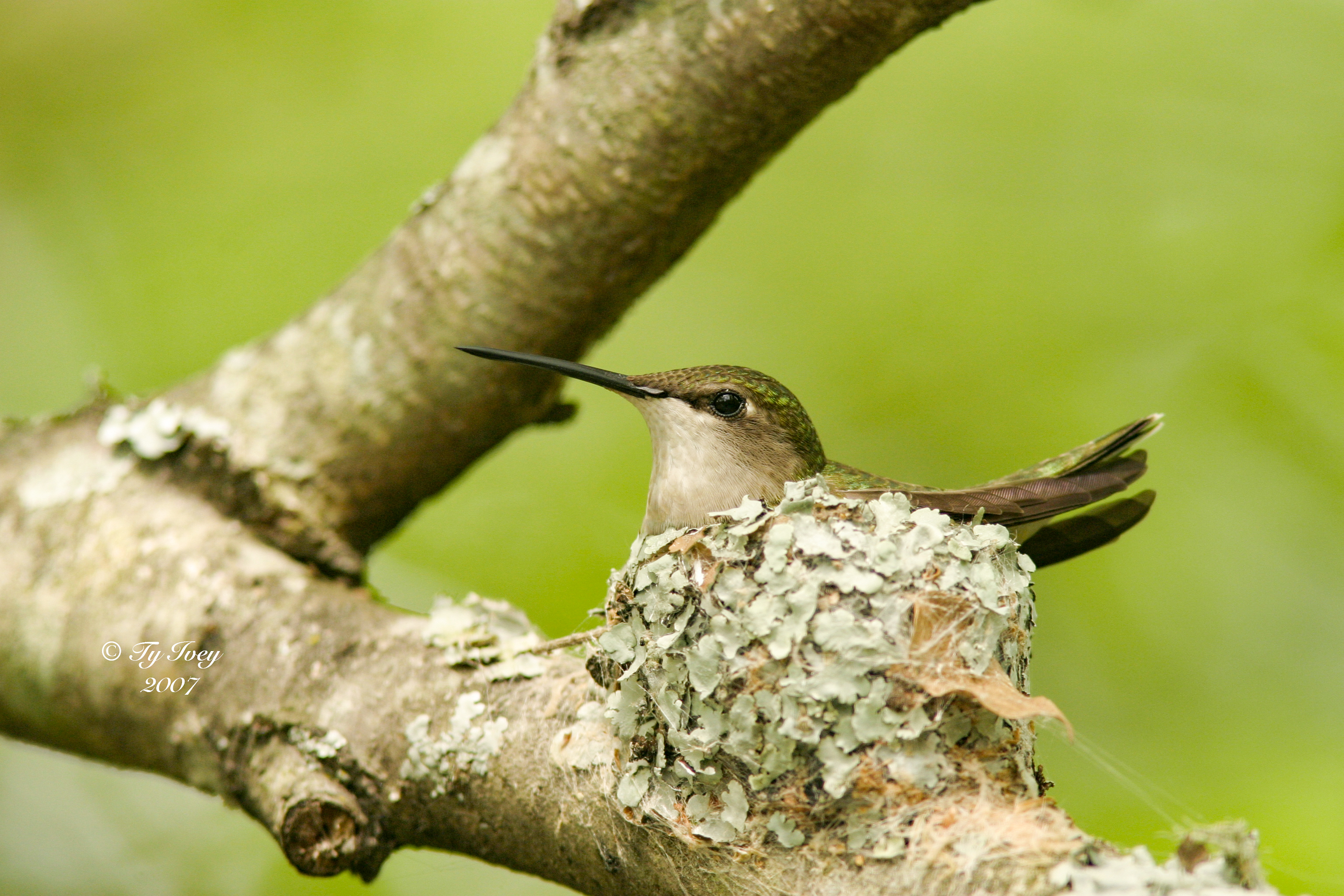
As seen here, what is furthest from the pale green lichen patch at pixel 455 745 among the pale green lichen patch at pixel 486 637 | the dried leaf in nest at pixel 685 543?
the dried leaf in nest at pixel 685 543

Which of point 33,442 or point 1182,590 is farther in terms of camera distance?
point 1182,590

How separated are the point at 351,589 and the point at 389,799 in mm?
864

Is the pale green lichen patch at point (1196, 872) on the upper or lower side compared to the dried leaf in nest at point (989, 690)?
lower

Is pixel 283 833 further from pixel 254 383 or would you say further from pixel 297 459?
pixel 254 383

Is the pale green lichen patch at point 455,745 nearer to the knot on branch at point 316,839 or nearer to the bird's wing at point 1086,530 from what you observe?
the knot on branch at point 316,839

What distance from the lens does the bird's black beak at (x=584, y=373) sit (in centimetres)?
280

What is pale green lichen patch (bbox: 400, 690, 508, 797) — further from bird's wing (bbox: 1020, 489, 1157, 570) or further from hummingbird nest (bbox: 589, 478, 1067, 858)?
bird's wing (bbox: 1020, 489, 1157, 570)

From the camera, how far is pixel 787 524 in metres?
2.19

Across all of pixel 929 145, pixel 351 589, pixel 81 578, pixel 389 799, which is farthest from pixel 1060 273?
pixel 81 578

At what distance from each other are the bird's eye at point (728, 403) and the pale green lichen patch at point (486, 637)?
79 cm

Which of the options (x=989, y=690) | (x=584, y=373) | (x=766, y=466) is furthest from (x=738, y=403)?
(x=989, y=690)

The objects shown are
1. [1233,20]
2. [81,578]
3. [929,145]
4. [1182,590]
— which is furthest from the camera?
[929,145]

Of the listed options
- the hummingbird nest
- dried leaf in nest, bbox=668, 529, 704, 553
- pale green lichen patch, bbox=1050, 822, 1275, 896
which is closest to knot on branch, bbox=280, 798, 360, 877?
the hummingbird nest

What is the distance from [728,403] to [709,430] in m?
0.10
